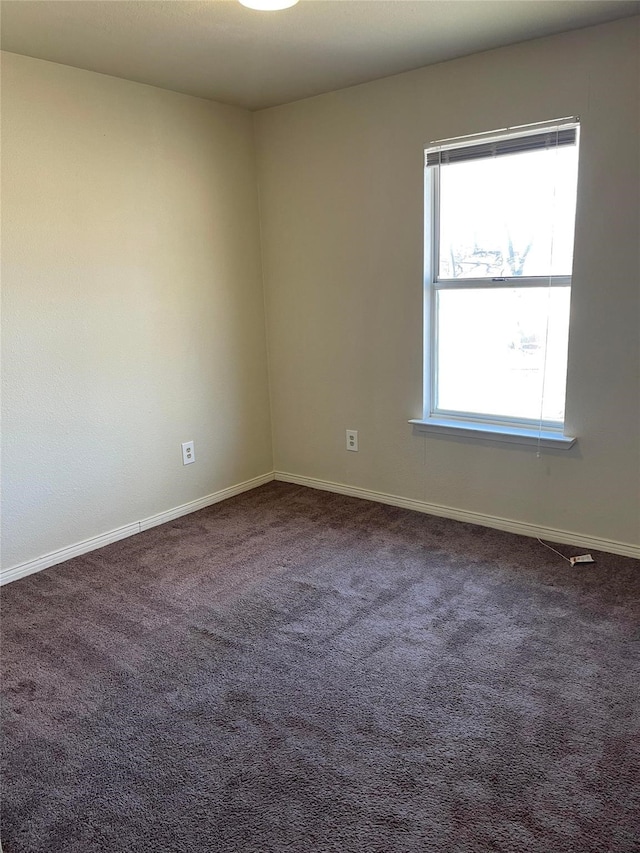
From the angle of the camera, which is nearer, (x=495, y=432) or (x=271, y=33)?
(x=271, y=33)

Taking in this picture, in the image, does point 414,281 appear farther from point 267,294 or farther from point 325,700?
point 325,700

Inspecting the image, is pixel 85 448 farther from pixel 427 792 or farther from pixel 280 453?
pixel 427 792

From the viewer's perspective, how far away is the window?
2.90m

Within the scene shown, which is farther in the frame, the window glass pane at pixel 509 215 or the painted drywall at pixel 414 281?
the window glass pane at pixel 509 215

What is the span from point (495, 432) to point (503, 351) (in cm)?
42

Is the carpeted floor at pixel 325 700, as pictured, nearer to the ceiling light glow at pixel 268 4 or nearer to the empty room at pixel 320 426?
the empty room at pixel 320 426

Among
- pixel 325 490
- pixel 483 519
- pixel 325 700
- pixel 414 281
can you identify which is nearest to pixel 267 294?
pixel 414 281

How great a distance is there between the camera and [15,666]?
232cm

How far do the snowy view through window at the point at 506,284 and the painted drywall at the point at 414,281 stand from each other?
10 centimetres

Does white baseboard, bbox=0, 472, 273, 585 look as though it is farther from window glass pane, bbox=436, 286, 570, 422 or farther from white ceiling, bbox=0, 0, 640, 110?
white ceiling, bbox=0, 0, 640, 110

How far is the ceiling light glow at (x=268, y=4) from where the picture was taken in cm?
217

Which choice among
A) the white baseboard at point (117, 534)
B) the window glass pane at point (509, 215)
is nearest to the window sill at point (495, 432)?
the window glass pane at point (509, 215)

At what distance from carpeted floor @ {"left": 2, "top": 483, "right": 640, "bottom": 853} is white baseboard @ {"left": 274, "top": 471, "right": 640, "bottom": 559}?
7 centimetres

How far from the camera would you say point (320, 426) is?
13.1 feet
